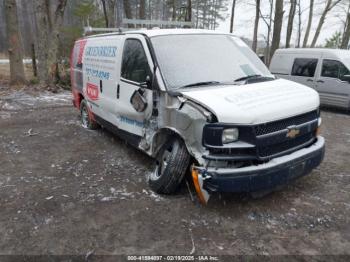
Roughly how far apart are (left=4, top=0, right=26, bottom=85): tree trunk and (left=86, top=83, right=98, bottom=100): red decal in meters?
8.03

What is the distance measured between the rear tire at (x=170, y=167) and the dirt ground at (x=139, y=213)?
162 mm

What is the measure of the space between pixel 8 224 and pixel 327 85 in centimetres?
958

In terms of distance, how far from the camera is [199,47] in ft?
14.2

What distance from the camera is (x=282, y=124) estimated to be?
11.2 ft

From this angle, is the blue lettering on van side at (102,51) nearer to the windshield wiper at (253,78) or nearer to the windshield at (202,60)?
the windshield at (202,60)

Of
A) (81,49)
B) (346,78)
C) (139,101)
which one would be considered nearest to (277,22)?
(346,78)

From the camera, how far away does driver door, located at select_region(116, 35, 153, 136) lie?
418 centimetres

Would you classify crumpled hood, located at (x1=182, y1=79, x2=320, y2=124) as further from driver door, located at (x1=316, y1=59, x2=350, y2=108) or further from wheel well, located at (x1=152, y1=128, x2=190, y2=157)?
driver door, located at (x1=316, y1=59, x2=350, y2=108)

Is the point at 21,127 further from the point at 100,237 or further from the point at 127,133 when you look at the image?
the point at 100,237

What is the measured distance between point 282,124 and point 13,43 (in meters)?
12.8

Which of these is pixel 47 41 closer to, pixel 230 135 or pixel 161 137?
pixel 161 137

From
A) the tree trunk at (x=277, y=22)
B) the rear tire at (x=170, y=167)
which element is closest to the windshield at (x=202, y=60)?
the rear tire at (x=170, y=167)

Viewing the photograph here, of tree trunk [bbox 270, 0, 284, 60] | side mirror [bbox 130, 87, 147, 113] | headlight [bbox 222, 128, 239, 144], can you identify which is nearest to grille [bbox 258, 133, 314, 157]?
headlight [bbox 222, 128, 239, 144]

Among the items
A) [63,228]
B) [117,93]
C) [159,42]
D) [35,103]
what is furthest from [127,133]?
[35,103]
